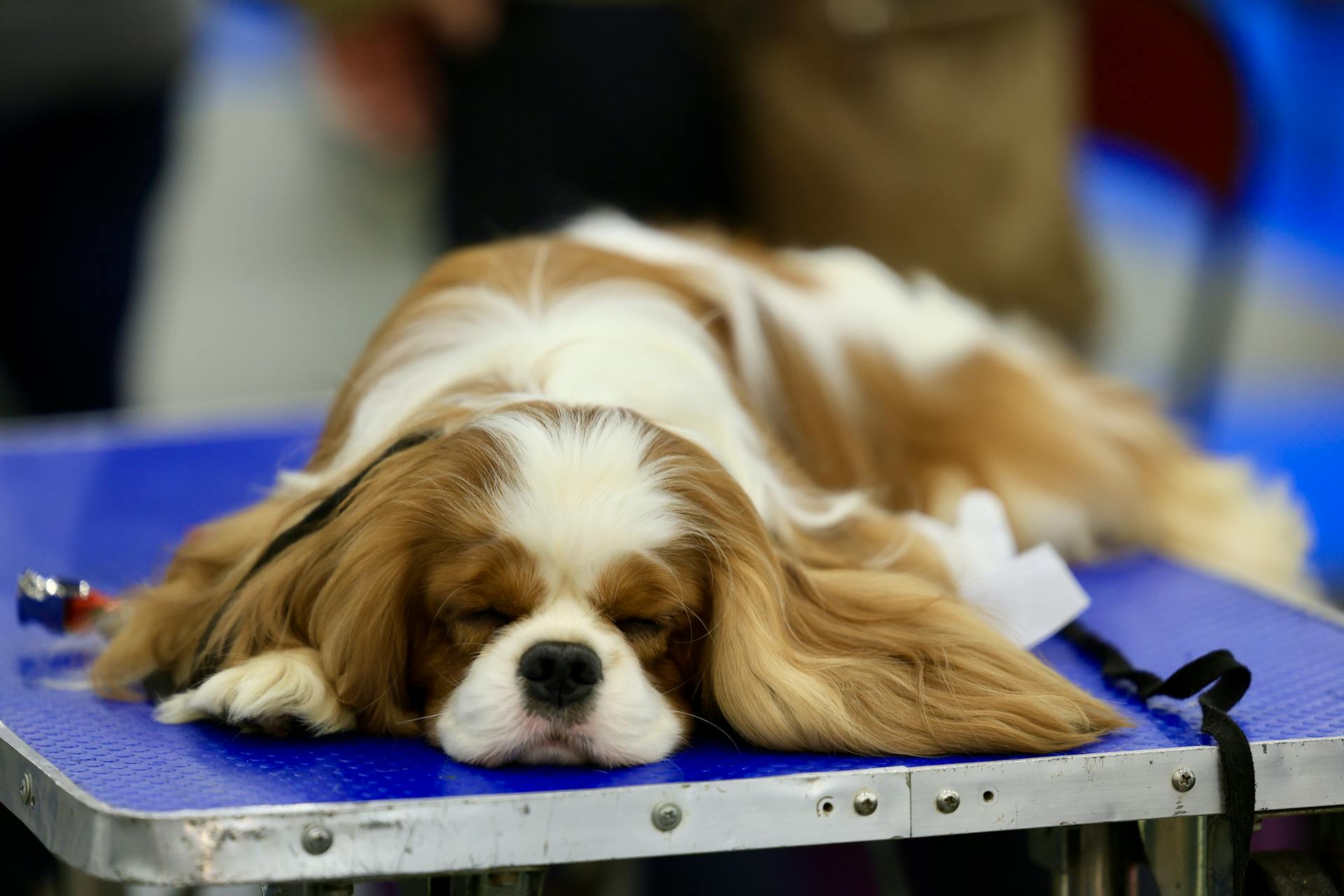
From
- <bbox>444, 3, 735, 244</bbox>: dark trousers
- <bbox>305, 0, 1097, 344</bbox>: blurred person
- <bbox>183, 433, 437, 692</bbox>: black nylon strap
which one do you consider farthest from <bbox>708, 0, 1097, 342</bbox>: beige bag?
<bbox>183, 433, 437, 692</bbox>: black nylon strap

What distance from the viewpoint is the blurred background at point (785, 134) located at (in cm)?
359

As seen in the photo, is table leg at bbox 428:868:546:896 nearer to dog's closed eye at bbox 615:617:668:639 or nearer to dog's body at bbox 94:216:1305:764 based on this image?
dog's body at bbox 94:216:1305:764

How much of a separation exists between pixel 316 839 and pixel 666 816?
1.04ft

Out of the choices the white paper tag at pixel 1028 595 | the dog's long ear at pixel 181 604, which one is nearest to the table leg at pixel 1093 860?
the white paper tag at pixel 1028 595

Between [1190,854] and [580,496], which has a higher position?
[580,496]

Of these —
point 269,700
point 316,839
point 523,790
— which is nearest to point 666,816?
point 523,790

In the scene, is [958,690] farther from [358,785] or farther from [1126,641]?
[358,785]

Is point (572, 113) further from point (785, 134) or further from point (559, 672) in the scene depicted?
point (559, 672)

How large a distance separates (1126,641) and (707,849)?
818mm

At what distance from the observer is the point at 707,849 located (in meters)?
1.51

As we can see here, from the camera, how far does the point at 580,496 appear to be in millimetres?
1760

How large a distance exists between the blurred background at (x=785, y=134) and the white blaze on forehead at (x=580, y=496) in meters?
1.82

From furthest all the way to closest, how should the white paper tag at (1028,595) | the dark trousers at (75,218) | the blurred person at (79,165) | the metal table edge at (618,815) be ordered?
the dark trousers at (75,218)
the blurred person at (79,165)
the white paper tag at (1028,595)
the metal table edge at (618,815)

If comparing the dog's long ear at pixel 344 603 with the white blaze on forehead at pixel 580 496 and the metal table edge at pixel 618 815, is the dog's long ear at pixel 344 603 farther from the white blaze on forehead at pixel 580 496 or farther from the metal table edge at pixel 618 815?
the metal table edge at pixel 618 815
